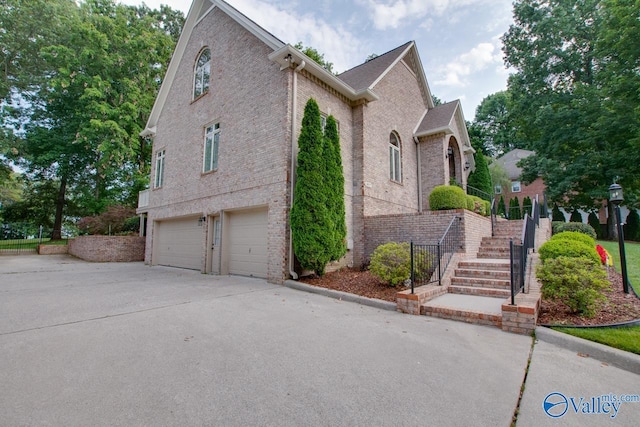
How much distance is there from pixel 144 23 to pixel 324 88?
18.2 meters

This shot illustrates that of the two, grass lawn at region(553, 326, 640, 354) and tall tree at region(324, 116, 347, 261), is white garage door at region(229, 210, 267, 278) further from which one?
grass lawn at region(553, 326, 640, 354)

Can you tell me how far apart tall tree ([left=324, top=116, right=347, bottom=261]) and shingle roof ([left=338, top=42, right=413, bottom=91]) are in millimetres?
2889

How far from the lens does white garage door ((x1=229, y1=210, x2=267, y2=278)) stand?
8727mm

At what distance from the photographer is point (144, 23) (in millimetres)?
20062

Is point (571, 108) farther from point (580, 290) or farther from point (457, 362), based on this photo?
point (457, 362)

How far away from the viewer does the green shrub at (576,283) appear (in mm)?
4414

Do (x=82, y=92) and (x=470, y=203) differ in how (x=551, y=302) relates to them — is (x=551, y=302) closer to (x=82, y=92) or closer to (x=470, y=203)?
(x=470, y=203)

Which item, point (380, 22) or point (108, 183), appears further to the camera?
point (108, 183)

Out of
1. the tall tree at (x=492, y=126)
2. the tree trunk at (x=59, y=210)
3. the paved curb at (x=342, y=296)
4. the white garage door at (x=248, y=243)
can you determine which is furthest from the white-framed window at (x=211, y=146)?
the tall tree at (x=492, y=126)

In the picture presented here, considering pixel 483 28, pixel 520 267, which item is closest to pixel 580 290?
pixel 520 267

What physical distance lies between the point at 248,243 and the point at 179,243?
4.52m

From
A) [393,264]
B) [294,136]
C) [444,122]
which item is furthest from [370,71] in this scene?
[393,264]

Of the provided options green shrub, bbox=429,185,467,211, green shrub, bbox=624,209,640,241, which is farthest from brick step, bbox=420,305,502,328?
green shrub, bbox=624,209,640,241

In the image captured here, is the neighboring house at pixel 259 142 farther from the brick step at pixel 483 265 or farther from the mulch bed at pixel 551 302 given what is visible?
the brick step at pixel 483 265
